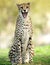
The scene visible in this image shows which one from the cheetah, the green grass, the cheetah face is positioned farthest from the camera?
the green grass

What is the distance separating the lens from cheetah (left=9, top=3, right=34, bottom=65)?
→ 28.8 feet

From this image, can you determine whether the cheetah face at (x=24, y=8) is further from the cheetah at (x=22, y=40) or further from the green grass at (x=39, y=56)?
the green grass at (x=39, y=56)

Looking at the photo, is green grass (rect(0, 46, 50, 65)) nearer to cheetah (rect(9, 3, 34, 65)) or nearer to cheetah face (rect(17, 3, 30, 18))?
cheetah (rect(9, 3, 34, 65))

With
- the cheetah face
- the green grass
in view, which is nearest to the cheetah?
the cheetah face

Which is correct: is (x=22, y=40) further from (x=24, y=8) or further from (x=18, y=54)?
(x=24, y=8)

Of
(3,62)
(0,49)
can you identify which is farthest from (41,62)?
(0,49)

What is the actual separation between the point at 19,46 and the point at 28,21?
589mm

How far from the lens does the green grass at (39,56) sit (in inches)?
365

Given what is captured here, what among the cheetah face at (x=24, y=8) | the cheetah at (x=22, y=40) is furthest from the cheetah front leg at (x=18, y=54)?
the cheetah face at (x=24, y=8)

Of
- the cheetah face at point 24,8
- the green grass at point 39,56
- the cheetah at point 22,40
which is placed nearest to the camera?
the cheetah face at point 24,8

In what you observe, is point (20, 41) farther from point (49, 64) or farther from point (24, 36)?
point (49, 64)

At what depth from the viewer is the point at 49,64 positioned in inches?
350

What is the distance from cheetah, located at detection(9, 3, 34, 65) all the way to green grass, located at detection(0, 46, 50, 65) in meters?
0.32

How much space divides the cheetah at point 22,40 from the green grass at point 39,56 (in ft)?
1.06
